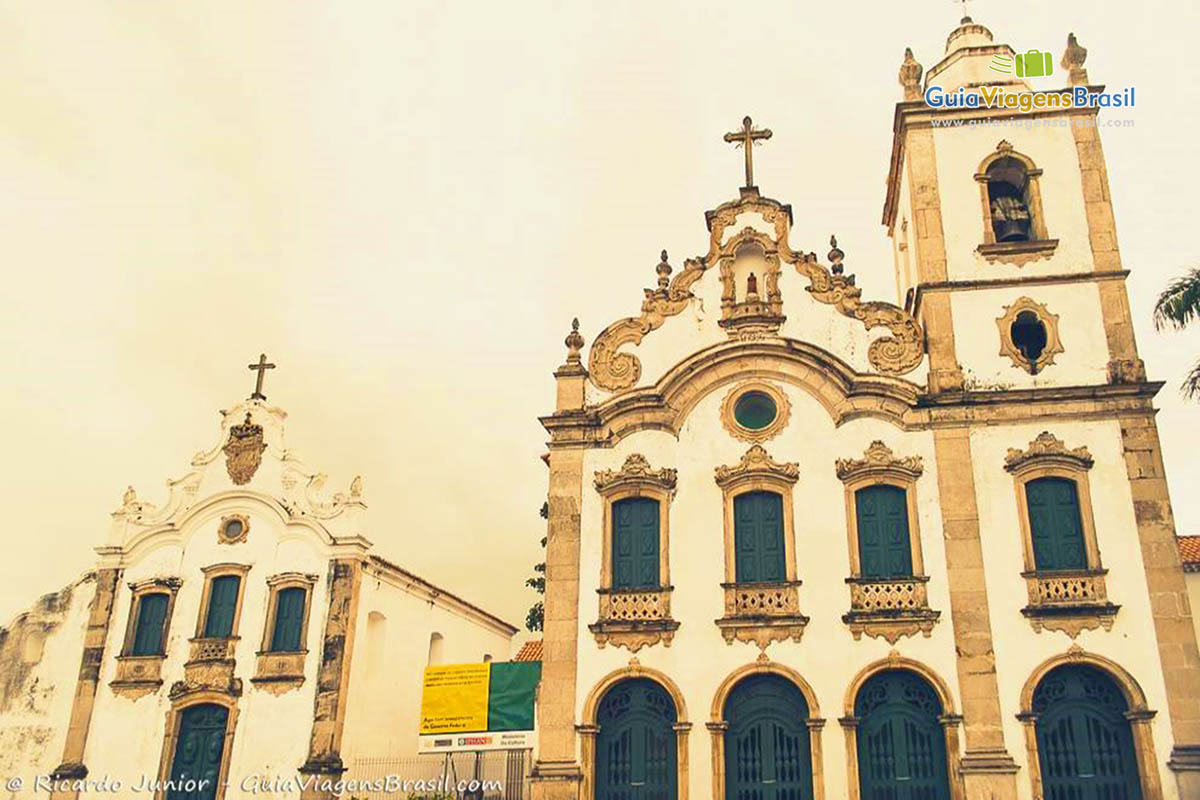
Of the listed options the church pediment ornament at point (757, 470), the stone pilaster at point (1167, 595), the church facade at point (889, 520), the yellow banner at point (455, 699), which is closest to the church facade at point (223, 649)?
the yellow banner at point (455, 699)

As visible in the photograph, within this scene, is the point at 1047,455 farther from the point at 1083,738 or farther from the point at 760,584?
the point at 760,584

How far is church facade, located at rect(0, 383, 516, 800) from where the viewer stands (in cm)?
2247

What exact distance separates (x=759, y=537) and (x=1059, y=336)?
7.11 metres

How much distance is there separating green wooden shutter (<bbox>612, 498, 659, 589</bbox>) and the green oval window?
242 cm

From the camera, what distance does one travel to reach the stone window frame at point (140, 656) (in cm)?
2323

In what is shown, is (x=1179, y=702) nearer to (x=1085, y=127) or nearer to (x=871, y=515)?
(x=871, y=515)

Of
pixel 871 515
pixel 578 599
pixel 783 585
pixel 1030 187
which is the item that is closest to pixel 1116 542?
pixel 871 515

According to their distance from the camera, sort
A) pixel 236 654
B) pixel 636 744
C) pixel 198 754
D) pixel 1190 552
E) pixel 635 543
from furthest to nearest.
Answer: pixel 1190 552 < pixel 236 654 < pixel 198 754 < pixel 635 543 < pixel 636 744

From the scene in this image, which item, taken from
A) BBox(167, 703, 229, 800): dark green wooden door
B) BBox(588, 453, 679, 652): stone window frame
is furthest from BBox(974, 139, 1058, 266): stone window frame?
BBox(167, 703, 229, 800): dark green wooden door

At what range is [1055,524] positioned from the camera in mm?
20703

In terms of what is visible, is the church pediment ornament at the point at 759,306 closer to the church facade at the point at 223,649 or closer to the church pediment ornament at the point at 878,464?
the church pediment ornament at the point at 878,464

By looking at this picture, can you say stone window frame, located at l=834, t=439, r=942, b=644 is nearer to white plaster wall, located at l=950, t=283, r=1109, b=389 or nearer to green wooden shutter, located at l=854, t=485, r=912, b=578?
green wooden shutter, located at l=854, t=485, r=912, b=578

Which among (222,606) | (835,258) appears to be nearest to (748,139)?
(835,258)

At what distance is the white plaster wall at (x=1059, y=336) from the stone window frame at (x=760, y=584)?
4.21m
